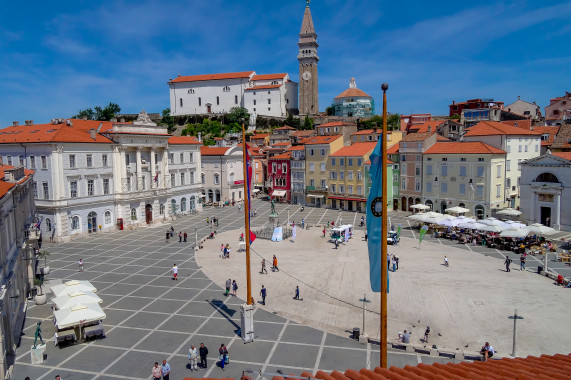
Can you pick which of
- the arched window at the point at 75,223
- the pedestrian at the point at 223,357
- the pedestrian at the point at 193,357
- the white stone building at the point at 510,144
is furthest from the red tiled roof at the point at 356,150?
the pedestrian at the point at 193,357

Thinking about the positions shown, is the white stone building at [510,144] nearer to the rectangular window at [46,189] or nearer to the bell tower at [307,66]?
the rectangular window at [46,189]

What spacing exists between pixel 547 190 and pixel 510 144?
8.18 m

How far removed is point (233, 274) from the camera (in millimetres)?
33594

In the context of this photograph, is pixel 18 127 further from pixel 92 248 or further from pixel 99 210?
pixel 92 248

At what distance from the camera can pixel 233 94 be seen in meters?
133

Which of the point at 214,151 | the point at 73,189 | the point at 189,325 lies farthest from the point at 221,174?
the point at 189,325

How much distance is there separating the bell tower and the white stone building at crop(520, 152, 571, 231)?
3487 inches

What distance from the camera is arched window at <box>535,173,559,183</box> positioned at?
47.1 meters

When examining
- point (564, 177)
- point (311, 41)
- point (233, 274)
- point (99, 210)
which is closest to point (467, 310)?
point (233, 274)

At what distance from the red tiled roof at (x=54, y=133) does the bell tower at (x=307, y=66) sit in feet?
275

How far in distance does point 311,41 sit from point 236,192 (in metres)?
73.3

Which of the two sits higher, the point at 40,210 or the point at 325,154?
the point at 325,154

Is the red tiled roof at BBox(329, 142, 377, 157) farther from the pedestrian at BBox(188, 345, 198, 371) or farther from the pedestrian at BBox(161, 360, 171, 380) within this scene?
the pedestrian at BBox(161, 360, 171, 380)

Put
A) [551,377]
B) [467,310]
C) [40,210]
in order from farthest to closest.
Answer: [40,210] < [467,310] < [551,377]
